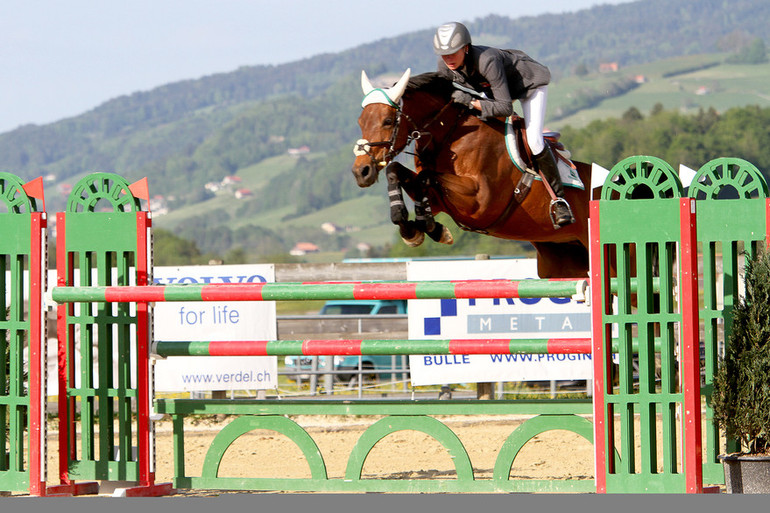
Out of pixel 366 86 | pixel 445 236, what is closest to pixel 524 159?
pixel 445 236

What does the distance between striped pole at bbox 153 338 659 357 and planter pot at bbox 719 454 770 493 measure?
50 cm

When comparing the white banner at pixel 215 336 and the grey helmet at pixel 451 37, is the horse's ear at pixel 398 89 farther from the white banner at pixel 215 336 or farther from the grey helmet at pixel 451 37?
the white banner at pixel 215 336

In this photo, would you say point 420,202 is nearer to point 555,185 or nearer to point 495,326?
point 555,185

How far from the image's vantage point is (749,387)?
3.63 meters

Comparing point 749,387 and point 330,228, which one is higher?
point 330,228

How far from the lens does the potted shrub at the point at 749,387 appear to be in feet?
11.9

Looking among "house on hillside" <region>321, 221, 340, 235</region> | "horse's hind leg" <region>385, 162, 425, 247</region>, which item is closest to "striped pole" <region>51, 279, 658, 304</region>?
"horse's hind leg" <region>385, 162, 425, 247</region>

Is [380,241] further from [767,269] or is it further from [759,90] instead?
[767,269]

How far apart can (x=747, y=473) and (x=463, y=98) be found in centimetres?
217

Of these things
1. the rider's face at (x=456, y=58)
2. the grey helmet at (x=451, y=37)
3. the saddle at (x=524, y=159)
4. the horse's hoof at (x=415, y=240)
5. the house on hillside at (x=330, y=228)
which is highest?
the house on hillside at (x=330, y=228)

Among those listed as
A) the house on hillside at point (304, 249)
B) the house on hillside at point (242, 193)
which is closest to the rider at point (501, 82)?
the house on hillside at point (304, 249)

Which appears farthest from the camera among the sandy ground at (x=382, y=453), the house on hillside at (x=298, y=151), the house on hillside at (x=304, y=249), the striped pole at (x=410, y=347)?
the house on hillside at (x=298, y=151)

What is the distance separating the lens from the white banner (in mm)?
7934

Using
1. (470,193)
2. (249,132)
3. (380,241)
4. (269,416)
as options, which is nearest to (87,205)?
(269,416)
